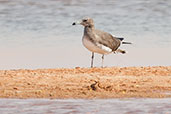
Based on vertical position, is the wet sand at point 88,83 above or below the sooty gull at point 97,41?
below

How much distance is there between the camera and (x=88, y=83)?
13203 mm

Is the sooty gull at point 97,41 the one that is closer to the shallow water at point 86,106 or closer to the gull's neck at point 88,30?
the gull's neck at point 88,30

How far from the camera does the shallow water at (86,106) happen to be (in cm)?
1089

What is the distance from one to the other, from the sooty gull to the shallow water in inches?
154

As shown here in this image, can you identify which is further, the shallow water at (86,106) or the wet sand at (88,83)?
the wet sand at (88,83)

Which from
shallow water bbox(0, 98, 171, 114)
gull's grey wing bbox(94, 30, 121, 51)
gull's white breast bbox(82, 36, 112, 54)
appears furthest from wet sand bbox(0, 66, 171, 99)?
gull's grey wing bbox(94, 30, 121, 51)

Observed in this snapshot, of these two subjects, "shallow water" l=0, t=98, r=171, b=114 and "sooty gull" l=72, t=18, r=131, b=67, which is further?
"sooty gull" l=72, t=18, r=131, b=67

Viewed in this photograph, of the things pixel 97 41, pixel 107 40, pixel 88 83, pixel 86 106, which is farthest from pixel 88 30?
pixel 86 106

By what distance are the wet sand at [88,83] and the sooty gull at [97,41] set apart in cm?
79

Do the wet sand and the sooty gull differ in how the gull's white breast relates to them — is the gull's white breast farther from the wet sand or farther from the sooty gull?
the wet sand

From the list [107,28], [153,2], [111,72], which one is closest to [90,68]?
[111,72]

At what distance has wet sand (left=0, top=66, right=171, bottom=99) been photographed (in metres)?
12.2

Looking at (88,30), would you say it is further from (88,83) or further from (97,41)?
(88,83)

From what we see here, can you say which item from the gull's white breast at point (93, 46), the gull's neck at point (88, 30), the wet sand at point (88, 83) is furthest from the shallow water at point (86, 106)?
the gull's neck at point (88, 30)
